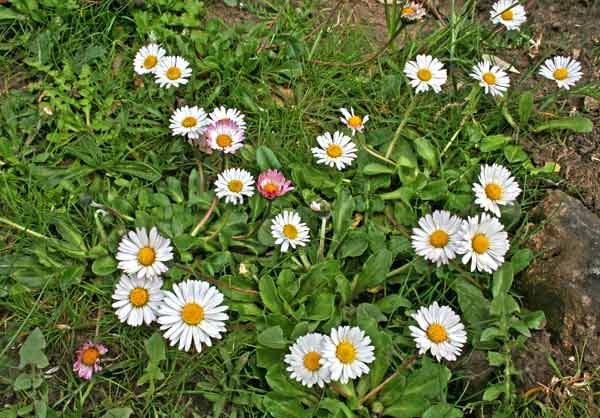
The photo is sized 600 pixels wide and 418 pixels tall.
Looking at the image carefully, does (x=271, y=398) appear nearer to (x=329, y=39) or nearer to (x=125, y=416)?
(x=125, y=416)

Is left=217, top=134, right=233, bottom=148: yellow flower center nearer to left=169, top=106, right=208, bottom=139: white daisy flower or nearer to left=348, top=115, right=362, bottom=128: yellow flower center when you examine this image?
left=169, top=106, right=208, bottom=139: white daisy flower

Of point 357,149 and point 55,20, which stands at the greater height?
point 55,20

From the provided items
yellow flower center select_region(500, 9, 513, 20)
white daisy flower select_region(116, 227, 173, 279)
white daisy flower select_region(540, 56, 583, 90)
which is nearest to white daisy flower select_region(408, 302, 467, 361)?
white daisy flower select_region(116, 227, 173, 279)

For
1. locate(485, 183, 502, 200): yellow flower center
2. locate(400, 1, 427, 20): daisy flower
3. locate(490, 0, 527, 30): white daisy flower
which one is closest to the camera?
locate(485, 183, 502, 200): yellow flower center

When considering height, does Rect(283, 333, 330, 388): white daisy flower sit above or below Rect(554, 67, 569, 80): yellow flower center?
below

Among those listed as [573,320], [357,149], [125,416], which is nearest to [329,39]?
[357,149]

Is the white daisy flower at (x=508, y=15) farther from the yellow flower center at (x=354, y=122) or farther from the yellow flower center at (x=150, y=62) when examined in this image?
the yellow flower center at (x=150, y=62)

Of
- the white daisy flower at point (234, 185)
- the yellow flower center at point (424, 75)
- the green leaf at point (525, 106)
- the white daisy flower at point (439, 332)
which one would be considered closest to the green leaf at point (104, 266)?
the white daisy flower at point (234, 185)
